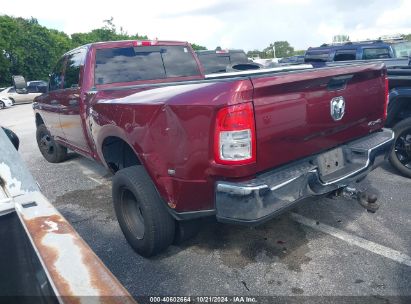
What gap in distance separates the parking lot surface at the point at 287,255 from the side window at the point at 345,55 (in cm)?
694

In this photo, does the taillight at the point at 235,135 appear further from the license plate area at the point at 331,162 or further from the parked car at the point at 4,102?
the parked car at the point at 4,102

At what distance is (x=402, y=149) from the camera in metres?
4.50

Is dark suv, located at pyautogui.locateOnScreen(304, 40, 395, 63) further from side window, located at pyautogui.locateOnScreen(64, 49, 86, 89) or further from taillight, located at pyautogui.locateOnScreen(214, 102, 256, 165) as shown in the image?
taillight, located at pyautogui.locateOnScreen(214, 102, 256, 165)

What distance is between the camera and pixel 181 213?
2.54m

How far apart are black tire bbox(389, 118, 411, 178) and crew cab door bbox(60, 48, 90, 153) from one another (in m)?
3.88

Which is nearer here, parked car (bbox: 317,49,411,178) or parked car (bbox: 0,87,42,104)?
parked car (bbox: 317,49,411,178)

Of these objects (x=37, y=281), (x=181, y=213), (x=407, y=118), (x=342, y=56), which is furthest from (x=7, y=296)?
(x=342, y=56)

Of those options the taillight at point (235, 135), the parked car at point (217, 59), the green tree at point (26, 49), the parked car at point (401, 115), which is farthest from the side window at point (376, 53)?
the green tree at point (26, 49)

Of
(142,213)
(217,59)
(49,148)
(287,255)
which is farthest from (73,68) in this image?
(217,59)

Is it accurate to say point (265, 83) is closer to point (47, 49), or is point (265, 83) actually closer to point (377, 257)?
point (377, 257)

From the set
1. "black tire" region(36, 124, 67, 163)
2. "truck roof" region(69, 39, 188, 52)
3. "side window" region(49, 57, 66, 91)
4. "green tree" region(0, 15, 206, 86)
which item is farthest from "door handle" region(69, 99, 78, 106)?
"green tree" region(0, 15, 206, 86)

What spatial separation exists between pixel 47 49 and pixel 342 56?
27017 mm

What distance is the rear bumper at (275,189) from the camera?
7.09 feet

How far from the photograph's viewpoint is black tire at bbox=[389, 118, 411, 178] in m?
4.38
